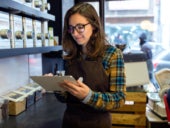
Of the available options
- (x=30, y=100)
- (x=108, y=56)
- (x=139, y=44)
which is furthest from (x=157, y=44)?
(x=108, y=56)

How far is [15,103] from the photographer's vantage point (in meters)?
1.88

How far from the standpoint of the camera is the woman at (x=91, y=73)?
1344mm

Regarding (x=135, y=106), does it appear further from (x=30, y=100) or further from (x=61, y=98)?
(x=61, y=98)

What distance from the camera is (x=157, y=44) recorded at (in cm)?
401

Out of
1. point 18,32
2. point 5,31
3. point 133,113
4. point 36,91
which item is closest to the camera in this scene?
point 5,31

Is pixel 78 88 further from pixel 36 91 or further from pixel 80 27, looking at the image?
pixel 36 91

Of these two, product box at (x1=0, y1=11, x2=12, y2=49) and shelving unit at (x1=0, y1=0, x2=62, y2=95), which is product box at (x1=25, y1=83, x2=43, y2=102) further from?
product box at (x1=0, y1=11, x2=12, y2=49)

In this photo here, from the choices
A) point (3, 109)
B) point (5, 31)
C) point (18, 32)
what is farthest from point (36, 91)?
point (5, 31)

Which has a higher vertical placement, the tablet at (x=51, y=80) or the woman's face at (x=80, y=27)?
the woman's face at (x=80, y=27)

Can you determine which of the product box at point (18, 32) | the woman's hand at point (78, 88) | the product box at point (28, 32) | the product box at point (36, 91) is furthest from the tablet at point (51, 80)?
the product box at point (36, 91)

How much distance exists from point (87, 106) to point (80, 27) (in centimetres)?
46

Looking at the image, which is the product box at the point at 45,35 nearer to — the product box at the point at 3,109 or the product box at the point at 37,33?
the product box at the point at 37,33

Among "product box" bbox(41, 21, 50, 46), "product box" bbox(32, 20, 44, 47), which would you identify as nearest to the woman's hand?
"product box" bbox(32, 20, 44, 47)

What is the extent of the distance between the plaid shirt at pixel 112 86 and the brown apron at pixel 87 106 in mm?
43
